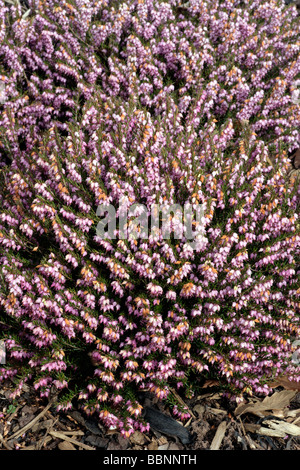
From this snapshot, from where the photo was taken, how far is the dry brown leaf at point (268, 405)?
3.90 metres

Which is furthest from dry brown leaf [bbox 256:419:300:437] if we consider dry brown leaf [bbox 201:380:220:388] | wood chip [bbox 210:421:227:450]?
dry brown leaf [bbox 201:380:220:388]

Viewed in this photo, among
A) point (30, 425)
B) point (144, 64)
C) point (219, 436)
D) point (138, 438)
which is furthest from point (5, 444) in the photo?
point (144, 64)

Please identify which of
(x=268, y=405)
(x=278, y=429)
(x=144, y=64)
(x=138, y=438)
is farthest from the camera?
(x=144, y=64)

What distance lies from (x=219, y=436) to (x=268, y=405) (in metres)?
0.64

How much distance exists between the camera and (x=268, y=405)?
13.0 ft

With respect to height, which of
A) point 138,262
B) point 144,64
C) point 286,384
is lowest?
point 286,384

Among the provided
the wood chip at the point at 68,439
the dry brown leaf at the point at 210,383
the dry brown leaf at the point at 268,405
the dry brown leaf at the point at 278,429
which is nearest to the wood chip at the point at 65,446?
the wood chip at the point at 68,439

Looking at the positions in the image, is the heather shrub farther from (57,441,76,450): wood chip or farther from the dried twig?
(57,441,76,450): wood chip

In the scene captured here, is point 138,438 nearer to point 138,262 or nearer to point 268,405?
point 268,405

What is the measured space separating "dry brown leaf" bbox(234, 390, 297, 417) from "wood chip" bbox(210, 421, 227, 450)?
0.70 ft

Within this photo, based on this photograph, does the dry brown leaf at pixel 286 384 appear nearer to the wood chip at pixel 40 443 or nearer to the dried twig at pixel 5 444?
the wood chip at pixel 40 443

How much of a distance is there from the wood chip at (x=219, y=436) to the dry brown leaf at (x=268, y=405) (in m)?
0.21

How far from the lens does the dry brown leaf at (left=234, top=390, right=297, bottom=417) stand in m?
3.90

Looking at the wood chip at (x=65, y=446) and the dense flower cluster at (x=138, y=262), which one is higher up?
the dense flower cluster at (x=138, y=262)
